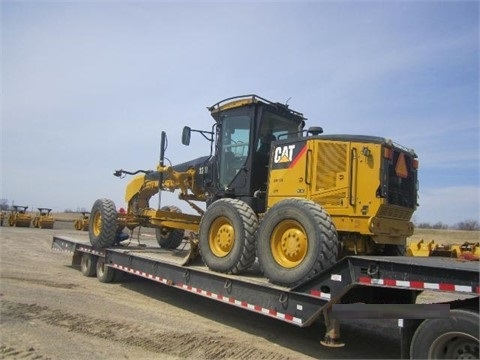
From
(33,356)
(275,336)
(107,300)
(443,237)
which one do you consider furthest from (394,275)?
(443,237)

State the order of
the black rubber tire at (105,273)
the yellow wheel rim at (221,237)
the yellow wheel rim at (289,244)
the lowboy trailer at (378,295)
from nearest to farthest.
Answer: the lowboy trailer at (378,295), the yellow wheel rim at (289,244), the yellow wheel rim at (221,237), the black rubber tire at (105,273)

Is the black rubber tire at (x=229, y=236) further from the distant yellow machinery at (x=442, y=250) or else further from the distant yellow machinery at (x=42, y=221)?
the distant yellow machinery at (x=42, y=221)

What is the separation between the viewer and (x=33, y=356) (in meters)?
5.37

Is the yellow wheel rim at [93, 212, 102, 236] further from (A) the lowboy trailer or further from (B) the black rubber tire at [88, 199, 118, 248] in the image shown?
(A) the lowboy trailer

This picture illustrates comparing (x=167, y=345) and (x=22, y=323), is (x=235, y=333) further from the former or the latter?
(x=22, y=323)

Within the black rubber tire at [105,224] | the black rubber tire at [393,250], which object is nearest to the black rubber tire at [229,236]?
the black rubber tire at [393,250]

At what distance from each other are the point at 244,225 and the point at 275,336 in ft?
5.55

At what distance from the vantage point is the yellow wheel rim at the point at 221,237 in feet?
24.6

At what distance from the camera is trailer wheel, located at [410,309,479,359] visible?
163 inches

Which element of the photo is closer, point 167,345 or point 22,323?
point 167,345

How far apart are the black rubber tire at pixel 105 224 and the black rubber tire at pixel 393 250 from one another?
660 cm

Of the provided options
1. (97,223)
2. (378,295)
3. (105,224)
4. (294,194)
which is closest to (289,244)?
(294,194)

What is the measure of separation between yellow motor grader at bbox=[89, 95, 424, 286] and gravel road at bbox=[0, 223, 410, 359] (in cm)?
97

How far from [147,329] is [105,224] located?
4.76m
